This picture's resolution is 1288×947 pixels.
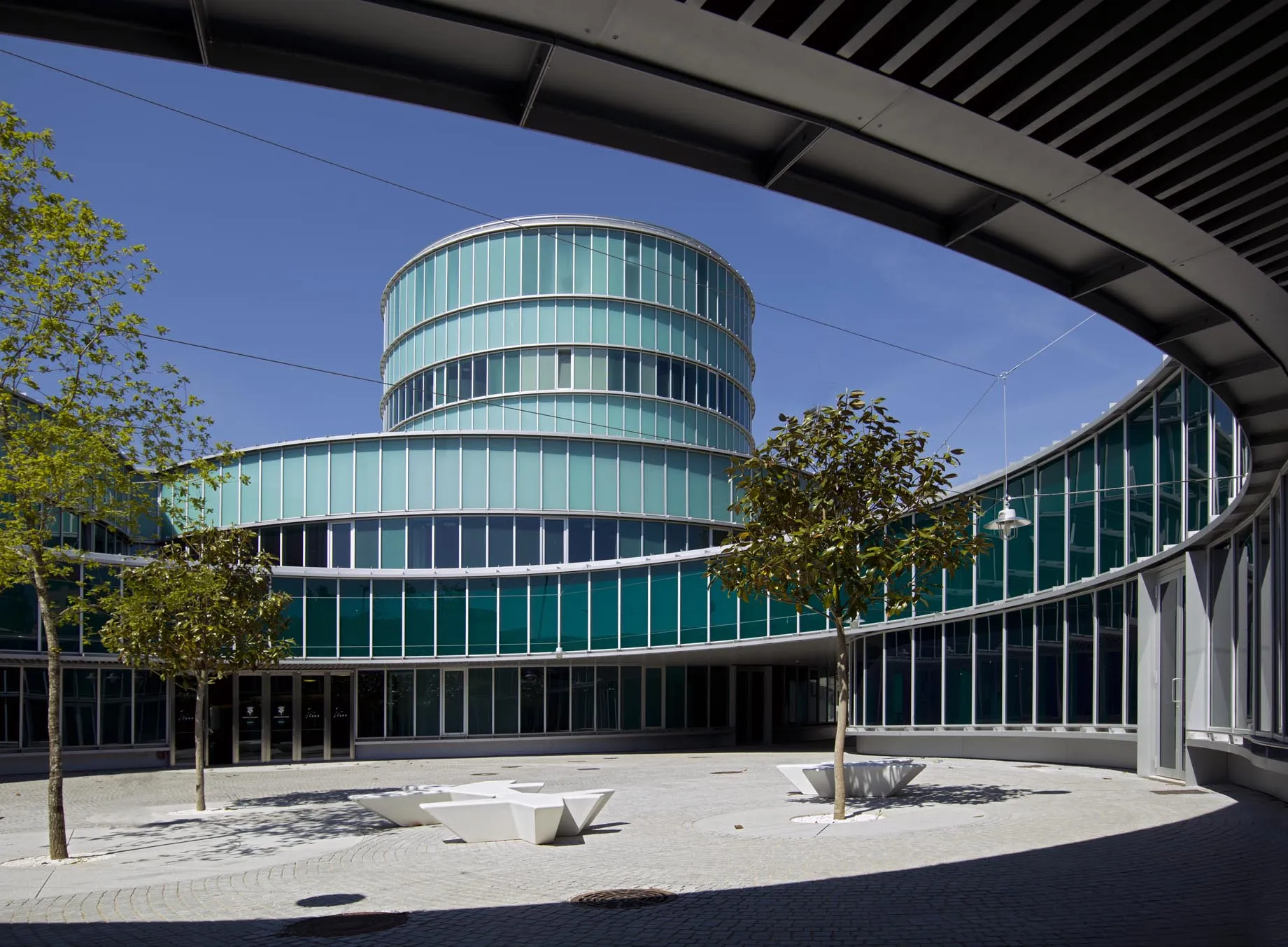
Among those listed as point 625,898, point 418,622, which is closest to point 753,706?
point 418,622

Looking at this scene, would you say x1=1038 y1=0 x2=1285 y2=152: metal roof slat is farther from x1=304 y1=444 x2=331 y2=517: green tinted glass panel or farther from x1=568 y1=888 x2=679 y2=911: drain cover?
x1=304 y1=444 x2=331 y2=517: green tinted glass panel

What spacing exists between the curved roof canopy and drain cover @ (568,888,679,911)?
660 centimetres

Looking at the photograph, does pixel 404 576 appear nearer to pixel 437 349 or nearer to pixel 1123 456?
pixel 437 349

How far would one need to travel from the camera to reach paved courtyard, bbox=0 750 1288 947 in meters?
9.66

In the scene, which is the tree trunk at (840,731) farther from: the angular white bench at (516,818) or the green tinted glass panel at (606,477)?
the green tinted glass panel at (606,477)

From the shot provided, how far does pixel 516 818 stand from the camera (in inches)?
587

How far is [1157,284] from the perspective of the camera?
9.59m

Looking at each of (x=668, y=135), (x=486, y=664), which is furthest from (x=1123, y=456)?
(x=486, y=664)

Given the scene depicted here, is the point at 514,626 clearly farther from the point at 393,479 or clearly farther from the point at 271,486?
the point at 271,486

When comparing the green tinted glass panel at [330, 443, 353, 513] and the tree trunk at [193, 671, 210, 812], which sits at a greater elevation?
the green tinted glass panel at [330, 443, 353, 513]

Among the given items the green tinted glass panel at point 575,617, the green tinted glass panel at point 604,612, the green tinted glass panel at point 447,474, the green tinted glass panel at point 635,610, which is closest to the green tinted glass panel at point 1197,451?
the green tinted glass panel at point 635,610

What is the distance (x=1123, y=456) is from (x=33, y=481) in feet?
61.5

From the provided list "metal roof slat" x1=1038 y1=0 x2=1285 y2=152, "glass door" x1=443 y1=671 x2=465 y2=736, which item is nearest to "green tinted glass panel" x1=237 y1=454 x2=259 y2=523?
"glass door" x1=443 y1=671 x2=465 y2=736

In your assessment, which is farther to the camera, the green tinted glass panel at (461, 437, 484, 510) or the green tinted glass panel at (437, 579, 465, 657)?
the green tinted glass panel at (461, 437, 484, 510)
